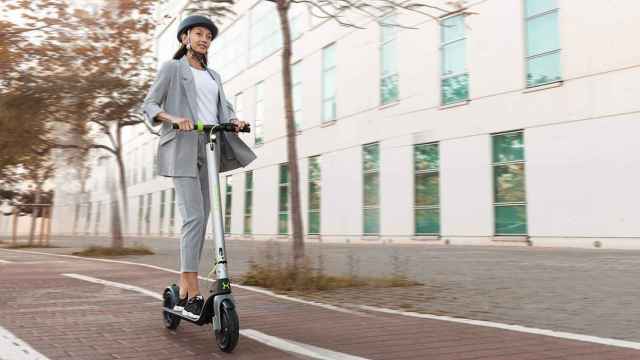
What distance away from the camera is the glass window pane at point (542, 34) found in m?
15.3

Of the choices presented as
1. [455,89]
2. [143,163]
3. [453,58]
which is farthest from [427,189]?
[143,163]

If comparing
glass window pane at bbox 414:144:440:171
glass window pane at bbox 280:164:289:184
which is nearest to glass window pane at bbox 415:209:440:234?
glass window pane at bbox 414:144:440:171

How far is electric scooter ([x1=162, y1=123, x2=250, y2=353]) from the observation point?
10.6 ft

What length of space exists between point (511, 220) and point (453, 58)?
5424 mm

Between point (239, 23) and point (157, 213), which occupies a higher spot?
point (239, 23)

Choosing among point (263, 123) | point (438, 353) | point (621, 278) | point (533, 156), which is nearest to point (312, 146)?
point (263, 123)

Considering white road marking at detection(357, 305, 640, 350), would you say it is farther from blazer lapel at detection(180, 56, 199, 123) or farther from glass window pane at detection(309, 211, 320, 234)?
glass window pane at detection(309, 211, 320, 234)

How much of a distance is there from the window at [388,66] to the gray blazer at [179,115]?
53.4 feet

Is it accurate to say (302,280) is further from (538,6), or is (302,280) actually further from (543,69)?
(538,6)

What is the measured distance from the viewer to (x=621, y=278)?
23.8 ft

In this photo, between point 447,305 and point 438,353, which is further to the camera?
point 447,305

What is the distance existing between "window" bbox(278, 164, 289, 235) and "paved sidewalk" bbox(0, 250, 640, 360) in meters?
20.4

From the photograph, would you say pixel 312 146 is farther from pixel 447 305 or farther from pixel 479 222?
pixel 447 305

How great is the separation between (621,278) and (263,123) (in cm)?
2271
